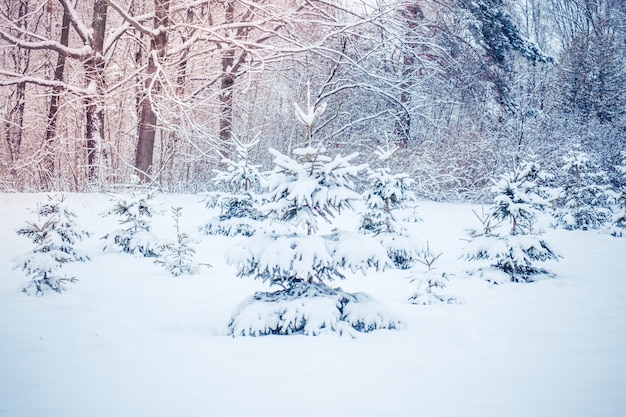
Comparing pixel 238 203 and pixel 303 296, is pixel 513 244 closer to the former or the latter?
pixel 303 296

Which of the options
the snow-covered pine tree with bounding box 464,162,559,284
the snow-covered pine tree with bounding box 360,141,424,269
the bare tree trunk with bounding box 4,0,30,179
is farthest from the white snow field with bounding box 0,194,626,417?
the bare tree trunk with bounding box 4,0,30,179

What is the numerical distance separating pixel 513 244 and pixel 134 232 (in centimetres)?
628

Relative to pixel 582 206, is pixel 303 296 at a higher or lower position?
Result: lower

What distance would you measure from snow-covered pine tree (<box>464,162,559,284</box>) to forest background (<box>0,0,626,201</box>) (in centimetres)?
759

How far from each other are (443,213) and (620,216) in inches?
171

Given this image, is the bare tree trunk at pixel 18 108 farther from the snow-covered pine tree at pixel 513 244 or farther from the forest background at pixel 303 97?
the snow-covered pine tree at pixel 513 244

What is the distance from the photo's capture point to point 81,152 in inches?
641

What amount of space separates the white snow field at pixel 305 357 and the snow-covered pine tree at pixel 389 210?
85cm

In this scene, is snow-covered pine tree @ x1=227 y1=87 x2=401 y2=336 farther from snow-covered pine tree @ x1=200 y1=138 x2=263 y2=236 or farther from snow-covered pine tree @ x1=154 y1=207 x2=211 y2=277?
snow-covered pine tree @ x1=200 y1=138 x2=263 y2=236

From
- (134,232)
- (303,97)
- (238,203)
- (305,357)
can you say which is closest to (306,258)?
A: (305,357)

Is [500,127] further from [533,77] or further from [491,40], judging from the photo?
[533,77]

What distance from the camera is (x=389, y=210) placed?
288 inches

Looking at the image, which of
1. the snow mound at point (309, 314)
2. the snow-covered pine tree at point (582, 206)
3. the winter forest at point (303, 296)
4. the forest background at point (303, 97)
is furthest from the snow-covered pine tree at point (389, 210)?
the forest background at point (303, 97)

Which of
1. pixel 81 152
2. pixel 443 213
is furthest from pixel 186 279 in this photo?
pixel 81 152
